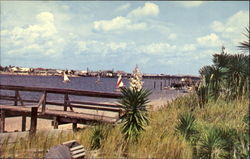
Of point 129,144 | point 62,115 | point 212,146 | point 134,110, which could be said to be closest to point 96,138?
point 129,144

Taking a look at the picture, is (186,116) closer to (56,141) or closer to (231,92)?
(56,141)

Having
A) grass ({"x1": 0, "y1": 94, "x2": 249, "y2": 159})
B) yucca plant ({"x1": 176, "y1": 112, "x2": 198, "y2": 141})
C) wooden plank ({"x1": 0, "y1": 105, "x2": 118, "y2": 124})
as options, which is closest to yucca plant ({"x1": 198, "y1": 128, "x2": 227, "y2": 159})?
grass ({"x1": 0, "y1": 94, "x2": 249, "y2": 159})

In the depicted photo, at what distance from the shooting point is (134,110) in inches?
271

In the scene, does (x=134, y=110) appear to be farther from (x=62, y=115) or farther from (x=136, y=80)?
(x=62, y=115)

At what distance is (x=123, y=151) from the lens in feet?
21.9

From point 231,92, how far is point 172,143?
851cm

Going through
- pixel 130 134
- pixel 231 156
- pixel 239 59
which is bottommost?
pixel 231 156

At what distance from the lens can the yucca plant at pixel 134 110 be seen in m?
6.86

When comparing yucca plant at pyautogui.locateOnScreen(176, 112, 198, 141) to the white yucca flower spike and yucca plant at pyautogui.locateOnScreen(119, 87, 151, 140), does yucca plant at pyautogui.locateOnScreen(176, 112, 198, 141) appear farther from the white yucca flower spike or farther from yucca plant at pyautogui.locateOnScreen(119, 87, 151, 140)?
the white yucca flower spike

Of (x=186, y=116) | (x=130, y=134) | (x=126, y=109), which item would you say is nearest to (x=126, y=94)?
(x=126, y=109)

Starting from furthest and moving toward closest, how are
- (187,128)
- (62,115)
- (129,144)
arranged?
(62,115) < (187,128) < (129,144)

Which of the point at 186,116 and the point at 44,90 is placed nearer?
the point at 186,116

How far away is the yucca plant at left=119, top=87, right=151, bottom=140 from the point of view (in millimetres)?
6863

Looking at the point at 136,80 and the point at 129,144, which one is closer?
the point at 129,144
